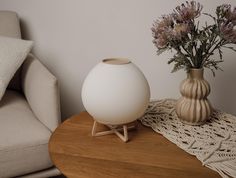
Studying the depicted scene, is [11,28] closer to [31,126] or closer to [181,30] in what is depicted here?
[31,126]

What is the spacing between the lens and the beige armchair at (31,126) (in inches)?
41.2

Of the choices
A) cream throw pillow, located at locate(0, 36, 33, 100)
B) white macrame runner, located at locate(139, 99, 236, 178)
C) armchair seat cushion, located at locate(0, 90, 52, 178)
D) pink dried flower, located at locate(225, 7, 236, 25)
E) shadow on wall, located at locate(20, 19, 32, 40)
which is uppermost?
pink dried flower, located at locate(225, 7, 236, 25)

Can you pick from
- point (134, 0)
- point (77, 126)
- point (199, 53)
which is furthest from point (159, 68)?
point (77, 126)

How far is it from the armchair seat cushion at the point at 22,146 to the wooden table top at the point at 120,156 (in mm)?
165

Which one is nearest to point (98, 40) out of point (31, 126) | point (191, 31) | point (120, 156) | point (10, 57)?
point (10, 57)

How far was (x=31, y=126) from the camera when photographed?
113cm

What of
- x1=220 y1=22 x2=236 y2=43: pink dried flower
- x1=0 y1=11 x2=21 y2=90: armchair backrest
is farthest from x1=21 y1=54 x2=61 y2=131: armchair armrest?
x1=220 y1=22 x2=236 y2=43: pink dried flower

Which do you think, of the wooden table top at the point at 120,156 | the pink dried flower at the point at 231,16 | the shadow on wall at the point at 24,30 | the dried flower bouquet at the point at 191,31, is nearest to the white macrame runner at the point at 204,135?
the wooden table top at the point at 120,156

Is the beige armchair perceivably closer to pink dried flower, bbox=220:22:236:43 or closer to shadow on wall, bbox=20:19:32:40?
shadow on wall, bbox=20:19:32:40

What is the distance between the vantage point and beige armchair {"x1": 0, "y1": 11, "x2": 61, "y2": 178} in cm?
105

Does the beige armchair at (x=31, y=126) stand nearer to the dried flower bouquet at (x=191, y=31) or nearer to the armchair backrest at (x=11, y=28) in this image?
the armchair backrest at (x=11, y=28)

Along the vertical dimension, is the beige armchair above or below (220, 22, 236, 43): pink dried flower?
below

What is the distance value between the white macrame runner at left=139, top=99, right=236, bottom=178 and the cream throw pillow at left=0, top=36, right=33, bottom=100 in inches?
24.7

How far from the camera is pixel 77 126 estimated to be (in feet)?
3.24
